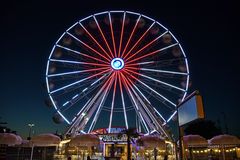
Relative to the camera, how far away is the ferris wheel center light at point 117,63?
22.6 m

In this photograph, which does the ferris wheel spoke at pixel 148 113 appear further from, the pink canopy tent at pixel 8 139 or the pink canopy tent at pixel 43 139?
the pink canopy tent at pixel 8 139

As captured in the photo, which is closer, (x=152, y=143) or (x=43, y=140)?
(x=43, y=140)

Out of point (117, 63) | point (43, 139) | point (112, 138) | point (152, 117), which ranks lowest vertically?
point (43, 139)

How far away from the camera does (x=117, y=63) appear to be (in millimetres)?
22812

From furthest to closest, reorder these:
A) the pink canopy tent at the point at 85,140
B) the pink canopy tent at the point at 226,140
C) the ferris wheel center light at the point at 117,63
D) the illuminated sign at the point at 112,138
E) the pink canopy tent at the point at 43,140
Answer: the illuminated sign at the point at 112,138 < the ferris wheel center light at the point at 117,63 < the pink canopy tent at the point at 226,140 < the pink canopy tent at the point at 85,140 < the pink canopy tent at the point at 43,140

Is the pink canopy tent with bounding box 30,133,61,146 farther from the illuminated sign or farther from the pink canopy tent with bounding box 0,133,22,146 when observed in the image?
→ the illuminated sign

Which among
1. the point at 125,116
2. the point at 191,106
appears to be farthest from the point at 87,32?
the point at 191,106

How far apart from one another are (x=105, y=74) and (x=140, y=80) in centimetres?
315

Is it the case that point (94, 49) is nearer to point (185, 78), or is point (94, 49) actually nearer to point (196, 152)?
point (185, 78)

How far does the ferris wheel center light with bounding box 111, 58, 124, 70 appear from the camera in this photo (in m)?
22.6

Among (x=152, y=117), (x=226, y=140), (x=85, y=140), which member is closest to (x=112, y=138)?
(x=152, y=117)

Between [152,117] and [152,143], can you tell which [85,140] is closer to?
[152,143]

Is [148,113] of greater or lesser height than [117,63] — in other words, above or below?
below

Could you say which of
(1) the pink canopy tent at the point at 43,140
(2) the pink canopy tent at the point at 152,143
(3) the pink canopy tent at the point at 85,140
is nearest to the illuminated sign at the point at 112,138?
(2) the pink canopy tent at the point at 152,143
